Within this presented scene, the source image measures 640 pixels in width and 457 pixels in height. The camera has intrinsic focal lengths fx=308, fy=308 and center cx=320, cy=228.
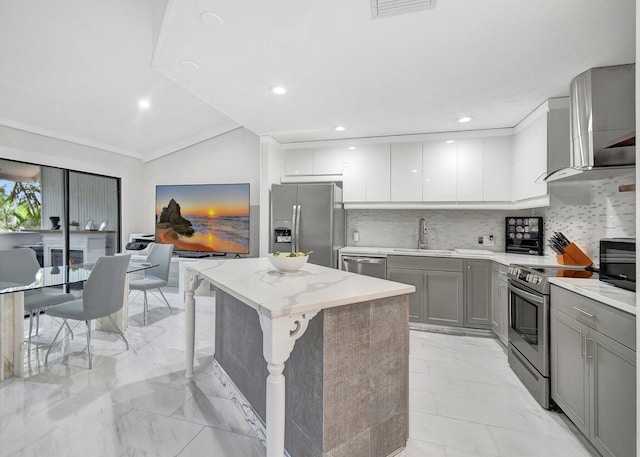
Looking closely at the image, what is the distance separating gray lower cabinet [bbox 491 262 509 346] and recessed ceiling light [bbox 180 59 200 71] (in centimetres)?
335

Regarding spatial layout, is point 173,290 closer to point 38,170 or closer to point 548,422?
point 38,170

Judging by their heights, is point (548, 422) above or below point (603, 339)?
below

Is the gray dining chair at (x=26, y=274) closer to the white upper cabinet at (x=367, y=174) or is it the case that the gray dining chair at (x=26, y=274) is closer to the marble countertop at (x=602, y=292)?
the white upper cabinet at (x=367, y=174)

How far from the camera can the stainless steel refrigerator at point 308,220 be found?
3918 millimetres

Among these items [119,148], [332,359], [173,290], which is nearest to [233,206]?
[173,290]

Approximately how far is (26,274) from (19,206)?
4.32 feet

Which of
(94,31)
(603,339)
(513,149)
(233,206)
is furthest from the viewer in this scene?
(233,206)

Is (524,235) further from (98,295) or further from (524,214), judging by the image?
(98,295)

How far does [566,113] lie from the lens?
287cm

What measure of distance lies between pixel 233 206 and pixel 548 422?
4.33 metres

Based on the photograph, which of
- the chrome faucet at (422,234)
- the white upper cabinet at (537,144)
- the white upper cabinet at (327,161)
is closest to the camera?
the white upper cabinet at (537,144)

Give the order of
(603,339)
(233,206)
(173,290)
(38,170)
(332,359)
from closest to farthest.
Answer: (332,359), (603,339), (38,170), (233,206), (173,290)

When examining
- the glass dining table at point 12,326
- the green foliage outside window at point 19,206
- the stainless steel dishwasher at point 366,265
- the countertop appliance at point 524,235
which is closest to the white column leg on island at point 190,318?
the glass dining table at point 12,326

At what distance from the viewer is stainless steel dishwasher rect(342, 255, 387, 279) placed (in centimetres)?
383
